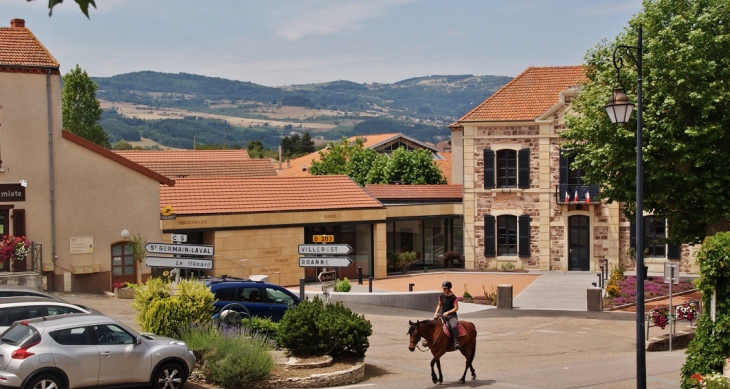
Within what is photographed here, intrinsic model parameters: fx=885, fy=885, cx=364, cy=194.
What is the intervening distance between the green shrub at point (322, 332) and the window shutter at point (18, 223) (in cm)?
1322

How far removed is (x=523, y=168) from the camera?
130 ft

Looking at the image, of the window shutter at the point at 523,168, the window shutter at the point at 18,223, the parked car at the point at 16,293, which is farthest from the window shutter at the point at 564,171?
the parked car at the point at 16,293

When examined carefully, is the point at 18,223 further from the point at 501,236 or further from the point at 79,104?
the point at 79,104

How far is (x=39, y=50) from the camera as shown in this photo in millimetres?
27328

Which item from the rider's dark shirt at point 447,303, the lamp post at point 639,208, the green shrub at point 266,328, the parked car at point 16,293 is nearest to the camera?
the lamp post at point 639,208

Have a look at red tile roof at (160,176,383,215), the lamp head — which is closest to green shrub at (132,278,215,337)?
the lamp head

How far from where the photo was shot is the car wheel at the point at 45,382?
12930 mm

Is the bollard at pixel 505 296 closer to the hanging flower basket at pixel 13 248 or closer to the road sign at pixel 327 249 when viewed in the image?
the road sign at pixel 327 249

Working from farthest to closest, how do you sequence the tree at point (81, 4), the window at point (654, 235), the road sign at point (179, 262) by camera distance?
the window at point (654, 235) → the road sign at point (179, 262) → the tree at point (81, 4)

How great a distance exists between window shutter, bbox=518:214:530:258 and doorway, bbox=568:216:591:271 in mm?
1785

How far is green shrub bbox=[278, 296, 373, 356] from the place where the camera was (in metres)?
16.7

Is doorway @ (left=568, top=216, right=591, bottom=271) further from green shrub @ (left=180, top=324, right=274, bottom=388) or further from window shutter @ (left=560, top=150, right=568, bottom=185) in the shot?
green shrub @ (left=180, top=324, right=274, bottom=388)

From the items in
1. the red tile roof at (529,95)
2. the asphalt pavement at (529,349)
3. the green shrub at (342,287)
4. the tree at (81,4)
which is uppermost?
the red tile roof at (529,95)

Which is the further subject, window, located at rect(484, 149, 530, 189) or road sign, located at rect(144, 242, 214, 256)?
window, located at rect(484, 149, 530, 189)
